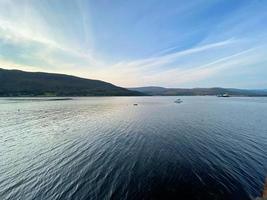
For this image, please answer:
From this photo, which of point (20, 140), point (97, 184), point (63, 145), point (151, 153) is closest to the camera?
point (97, 184)

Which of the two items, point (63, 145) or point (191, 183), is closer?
point (191, 183)

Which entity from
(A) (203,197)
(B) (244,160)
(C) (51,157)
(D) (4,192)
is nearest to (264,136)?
(B) (244,160)

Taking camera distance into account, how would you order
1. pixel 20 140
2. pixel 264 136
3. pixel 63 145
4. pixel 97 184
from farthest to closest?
pixel 264 136, pixel 20 140, pixel 63 145, pixel 97 184

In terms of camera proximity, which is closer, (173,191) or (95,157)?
(173,191)

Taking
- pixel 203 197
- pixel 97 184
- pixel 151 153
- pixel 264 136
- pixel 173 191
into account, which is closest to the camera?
pixel 203 197

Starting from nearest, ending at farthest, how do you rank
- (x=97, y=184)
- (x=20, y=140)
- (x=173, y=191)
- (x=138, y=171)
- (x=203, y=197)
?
(x=203, y=197)
(x=173, y=191)
(x=97, y=184)
(x=138, y=171)
(x=20, y=140)

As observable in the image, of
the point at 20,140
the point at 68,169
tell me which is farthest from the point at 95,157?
the point at 20,140

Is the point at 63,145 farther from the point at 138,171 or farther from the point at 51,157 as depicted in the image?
the point at 138,171

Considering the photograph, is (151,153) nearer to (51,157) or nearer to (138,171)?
(138,171)

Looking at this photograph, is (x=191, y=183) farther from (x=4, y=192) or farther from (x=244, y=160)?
(x=4, y=192)
